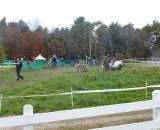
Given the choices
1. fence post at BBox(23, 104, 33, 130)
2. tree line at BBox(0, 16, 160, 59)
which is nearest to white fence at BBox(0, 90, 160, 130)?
fence post at BBox(23, 104, 33, 130)

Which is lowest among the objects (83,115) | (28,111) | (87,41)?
(83,115)

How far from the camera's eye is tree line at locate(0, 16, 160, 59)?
103 meters

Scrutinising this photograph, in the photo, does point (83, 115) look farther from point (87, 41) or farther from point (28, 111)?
point (87, 41)

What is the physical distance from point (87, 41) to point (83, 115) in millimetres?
103055

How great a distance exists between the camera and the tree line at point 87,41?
103375 mm

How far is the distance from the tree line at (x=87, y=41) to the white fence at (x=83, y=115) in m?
92.5

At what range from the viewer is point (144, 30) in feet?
374

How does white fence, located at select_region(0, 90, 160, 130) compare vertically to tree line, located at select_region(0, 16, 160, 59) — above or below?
below

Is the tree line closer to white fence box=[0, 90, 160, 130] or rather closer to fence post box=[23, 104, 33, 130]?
white fence box=[0, 90, 160, 130]

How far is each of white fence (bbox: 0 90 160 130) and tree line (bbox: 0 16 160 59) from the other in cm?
9253

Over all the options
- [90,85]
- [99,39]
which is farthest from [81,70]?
[99,39]

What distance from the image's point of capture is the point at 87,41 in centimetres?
10956

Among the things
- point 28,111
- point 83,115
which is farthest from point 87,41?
point 28,111

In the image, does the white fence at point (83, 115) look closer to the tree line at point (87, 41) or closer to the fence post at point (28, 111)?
the fence post at point (28, 111)
